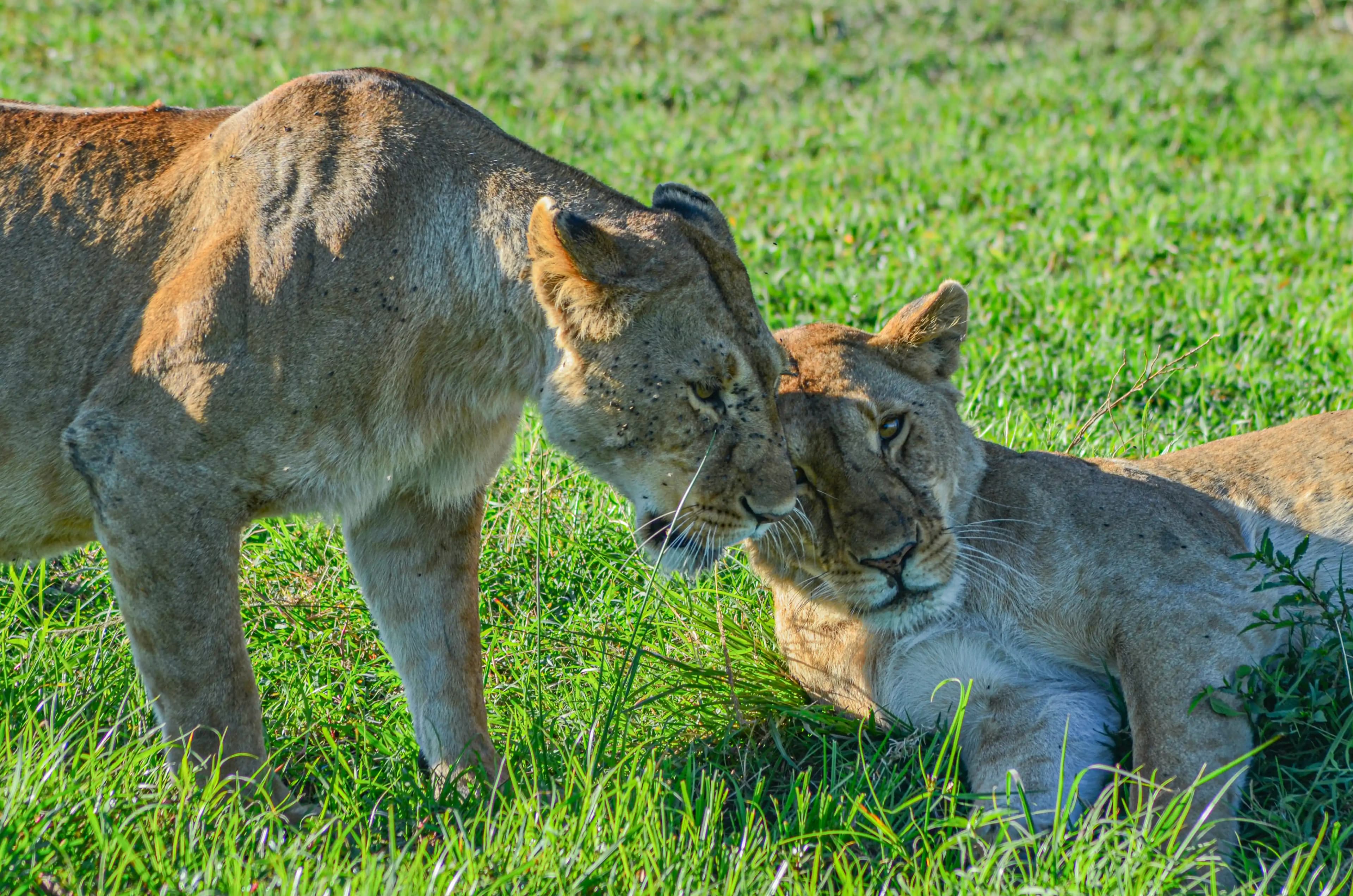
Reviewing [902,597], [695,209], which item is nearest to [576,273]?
[695,209]

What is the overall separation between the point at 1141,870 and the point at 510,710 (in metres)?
1.79

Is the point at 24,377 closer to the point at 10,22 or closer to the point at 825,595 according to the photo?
the point at 825,595

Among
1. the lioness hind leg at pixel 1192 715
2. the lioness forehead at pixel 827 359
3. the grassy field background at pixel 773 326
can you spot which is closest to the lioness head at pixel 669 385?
the grassy field background at pixel 773 326

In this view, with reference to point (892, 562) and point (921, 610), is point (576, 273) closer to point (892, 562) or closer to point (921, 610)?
point (892, 562)

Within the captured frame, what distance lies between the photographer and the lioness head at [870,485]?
3.55m

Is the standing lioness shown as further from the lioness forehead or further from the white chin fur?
the white chin fur

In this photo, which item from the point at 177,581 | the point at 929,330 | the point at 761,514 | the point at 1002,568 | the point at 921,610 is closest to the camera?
the point at 177,581

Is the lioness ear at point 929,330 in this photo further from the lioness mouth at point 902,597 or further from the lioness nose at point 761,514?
the lioness nose at point 761,514

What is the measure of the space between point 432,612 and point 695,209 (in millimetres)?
1268

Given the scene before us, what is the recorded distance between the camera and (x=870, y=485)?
141 inches

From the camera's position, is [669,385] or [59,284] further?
[59,284]

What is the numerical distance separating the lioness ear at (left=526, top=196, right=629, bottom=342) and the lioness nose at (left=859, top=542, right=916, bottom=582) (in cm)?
85

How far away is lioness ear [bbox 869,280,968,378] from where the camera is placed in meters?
3.97

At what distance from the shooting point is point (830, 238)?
7.94 meters
